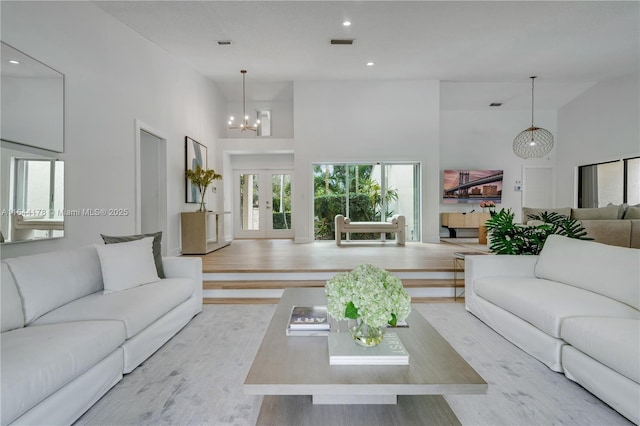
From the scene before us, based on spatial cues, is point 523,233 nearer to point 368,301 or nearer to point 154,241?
point 368,301

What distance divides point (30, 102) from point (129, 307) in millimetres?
2098

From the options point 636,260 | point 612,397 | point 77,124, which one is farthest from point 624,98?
point 77,124

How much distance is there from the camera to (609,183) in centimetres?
733

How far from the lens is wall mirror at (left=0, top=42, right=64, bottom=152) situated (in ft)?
8.33

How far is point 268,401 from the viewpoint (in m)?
1.45

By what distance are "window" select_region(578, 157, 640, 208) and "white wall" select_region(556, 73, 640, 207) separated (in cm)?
17

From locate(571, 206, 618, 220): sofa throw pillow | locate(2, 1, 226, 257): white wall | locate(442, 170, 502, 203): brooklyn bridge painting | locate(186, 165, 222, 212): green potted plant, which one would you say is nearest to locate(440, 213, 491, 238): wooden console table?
locate(442, 170, 502, 203): brooklyn bridge painting

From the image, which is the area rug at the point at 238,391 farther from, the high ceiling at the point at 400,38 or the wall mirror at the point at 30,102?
the high ceiling at the point at 400,38

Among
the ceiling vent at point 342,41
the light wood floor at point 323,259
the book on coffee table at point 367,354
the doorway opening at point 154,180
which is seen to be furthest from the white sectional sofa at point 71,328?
the ceiling vent at point 342,41

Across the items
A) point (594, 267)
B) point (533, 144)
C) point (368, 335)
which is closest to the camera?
point (368, 335)

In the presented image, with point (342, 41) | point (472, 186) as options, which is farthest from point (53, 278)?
point (472, 186)

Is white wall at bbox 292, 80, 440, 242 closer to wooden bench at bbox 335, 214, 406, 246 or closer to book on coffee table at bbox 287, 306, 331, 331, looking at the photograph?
wooden bench at bbox 335, 214, 406, 246

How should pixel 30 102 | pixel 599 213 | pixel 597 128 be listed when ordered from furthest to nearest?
pixel 597 128 → pixel 599 213 → pixel 30 102

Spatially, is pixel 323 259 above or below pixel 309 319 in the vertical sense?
below
